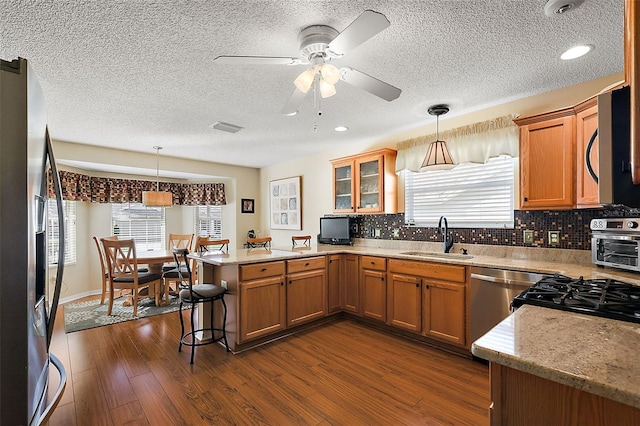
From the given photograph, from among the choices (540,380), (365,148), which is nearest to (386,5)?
(540,380)

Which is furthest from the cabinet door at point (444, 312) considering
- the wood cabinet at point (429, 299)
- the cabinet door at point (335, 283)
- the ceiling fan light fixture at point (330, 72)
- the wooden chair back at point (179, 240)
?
the wooden chair back at point (179, 240)

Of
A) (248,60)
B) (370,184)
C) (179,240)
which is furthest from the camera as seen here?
(179,240)

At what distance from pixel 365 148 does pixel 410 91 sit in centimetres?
168

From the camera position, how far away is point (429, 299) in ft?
9.48

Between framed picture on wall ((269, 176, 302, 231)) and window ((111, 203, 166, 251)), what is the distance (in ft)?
7.75

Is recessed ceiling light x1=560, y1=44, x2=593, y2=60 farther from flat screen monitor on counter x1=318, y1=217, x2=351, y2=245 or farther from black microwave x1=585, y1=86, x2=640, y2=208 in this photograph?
flat screen monitor on counter x1=318, y1=217, x2=351, y2=245

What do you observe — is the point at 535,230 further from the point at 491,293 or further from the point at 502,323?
the point at 502,323

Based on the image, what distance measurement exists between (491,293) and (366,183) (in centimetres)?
205

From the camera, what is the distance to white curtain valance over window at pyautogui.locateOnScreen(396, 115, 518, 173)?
291 centimetres

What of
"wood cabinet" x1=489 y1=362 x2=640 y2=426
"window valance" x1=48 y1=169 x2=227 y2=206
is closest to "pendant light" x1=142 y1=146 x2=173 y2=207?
"window valance" x1=48 y1=169 x2=227 y2=206

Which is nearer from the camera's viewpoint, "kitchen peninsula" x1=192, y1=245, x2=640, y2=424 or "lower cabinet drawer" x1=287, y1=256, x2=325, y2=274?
"kitchen peninsula" x1=192, y1=245, x2=640, y2=424

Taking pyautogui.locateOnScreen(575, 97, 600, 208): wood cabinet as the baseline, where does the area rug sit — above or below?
below

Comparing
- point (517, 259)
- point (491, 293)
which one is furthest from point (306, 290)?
point (517, 259)

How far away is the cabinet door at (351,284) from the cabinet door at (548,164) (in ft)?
6.02
